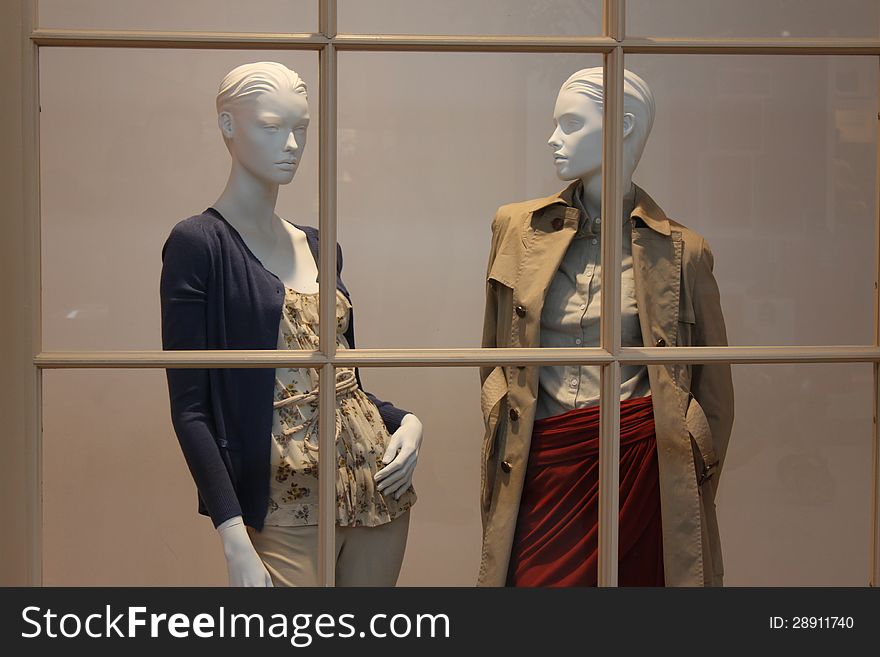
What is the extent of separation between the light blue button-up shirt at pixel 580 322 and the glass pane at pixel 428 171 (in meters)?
0.11

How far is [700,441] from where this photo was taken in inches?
56.2

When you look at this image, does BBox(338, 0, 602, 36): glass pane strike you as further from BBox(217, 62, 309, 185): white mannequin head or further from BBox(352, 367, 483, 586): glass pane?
BBox(352, 367, 483, 586): glass pane

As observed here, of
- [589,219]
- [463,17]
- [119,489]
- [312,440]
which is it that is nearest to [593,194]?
[589,219]

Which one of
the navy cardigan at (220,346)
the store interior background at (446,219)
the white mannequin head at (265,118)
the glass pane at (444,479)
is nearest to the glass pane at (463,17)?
the store interior background at (446,219)

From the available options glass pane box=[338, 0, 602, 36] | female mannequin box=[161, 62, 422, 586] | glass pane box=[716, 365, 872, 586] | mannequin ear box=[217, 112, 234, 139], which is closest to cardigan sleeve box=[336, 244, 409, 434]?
female mannequin box=[161, 62, 422, 586]

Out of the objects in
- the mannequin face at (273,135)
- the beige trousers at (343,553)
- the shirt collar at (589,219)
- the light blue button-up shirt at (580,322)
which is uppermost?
the mannequin face at (273,135)

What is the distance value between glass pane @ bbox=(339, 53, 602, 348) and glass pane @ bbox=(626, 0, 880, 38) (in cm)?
13

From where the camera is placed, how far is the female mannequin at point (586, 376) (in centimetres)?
141

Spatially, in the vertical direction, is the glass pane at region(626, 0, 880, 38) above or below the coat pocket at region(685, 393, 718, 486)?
above

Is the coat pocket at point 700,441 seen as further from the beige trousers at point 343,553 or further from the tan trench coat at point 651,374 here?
the beige trousers at point 343,553

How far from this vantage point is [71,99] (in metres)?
1.36

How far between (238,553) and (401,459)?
262 mm

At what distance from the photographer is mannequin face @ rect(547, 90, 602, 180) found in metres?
1.41
